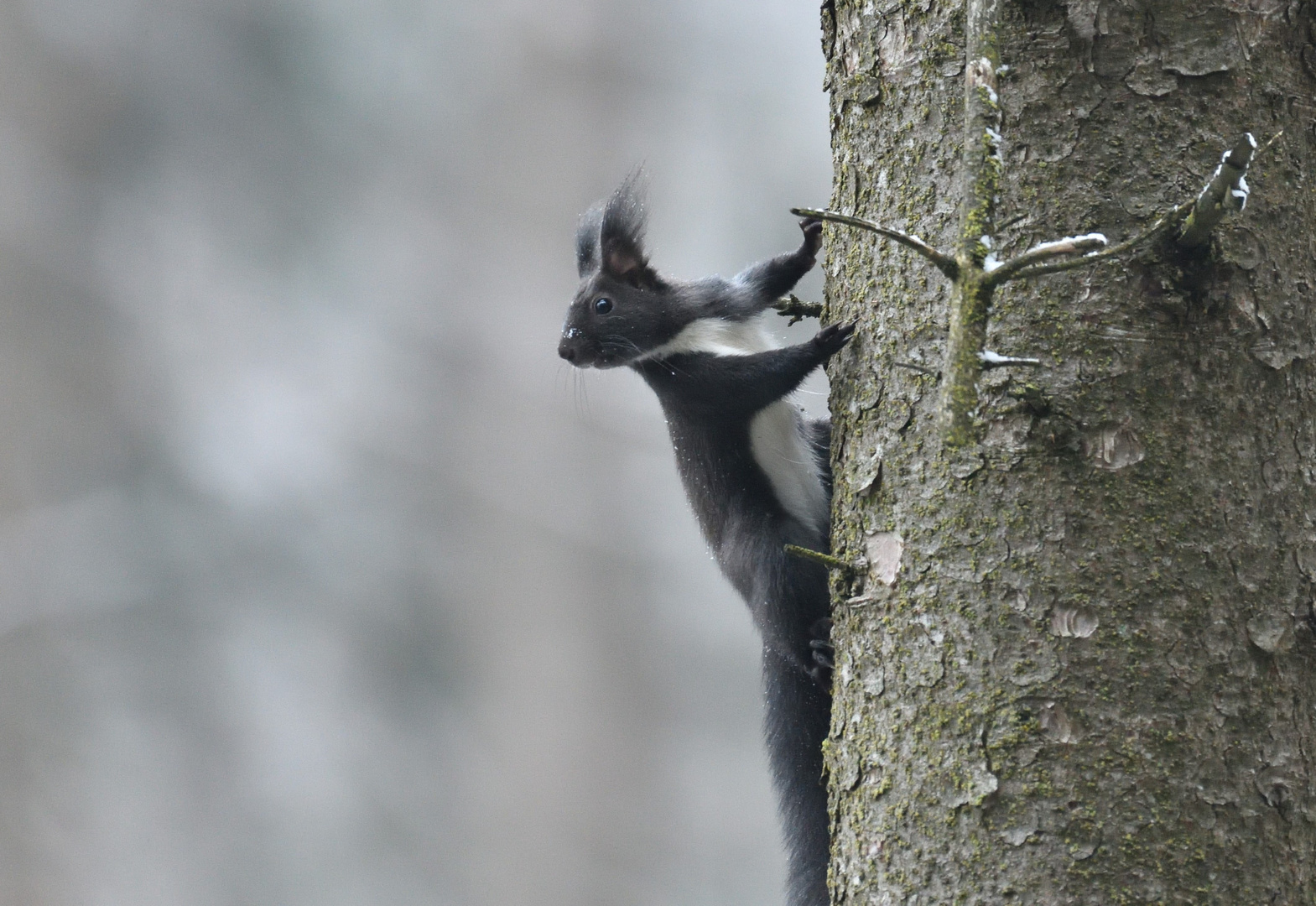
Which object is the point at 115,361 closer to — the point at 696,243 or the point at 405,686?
the point at 405,686

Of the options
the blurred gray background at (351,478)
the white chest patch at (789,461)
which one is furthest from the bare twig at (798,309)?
the blurred gray background at (351,478)

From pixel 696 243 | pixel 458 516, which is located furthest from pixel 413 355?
pixel 696 243

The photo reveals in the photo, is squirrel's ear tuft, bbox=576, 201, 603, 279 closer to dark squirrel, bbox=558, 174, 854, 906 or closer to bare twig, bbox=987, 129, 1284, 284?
dark squirrel, bbox=558, 174, 854, 906

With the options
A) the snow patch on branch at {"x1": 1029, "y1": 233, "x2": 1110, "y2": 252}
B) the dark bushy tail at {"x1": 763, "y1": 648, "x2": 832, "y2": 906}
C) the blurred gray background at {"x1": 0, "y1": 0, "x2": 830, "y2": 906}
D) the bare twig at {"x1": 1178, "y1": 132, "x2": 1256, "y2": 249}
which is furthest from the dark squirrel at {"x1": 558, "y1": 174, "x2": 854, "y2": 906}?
the blurred gray background at {"x1": 0, "y1": 0, "x2": 830, "y2": 906}

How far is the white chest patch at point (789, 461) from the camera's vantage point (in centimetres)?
222

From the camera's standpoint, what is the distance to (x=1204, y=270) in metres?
1.24

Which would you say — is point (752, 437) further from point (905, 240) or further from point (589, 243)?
point (905, 240)

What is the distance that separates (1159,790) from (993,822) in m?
0.16

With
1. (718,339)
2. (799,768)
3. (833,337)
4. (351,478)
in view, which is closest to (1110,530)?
(833,337)

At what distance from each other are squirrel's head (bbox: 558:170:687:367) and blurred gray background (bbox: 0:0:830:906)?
16.9 ft

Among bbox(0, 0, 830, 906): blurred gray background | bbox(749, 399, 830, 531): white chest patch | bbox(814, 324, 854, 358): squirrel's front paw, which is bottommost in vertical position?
bbox(814, 324, 854, 358): squirrel's front paw

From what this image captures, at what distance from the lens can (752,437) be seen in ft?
7.47

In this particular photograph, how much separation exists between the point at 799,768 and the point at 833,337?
860 millimetres

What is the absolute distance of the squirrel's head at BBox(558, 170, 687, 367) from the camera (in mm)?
2453
